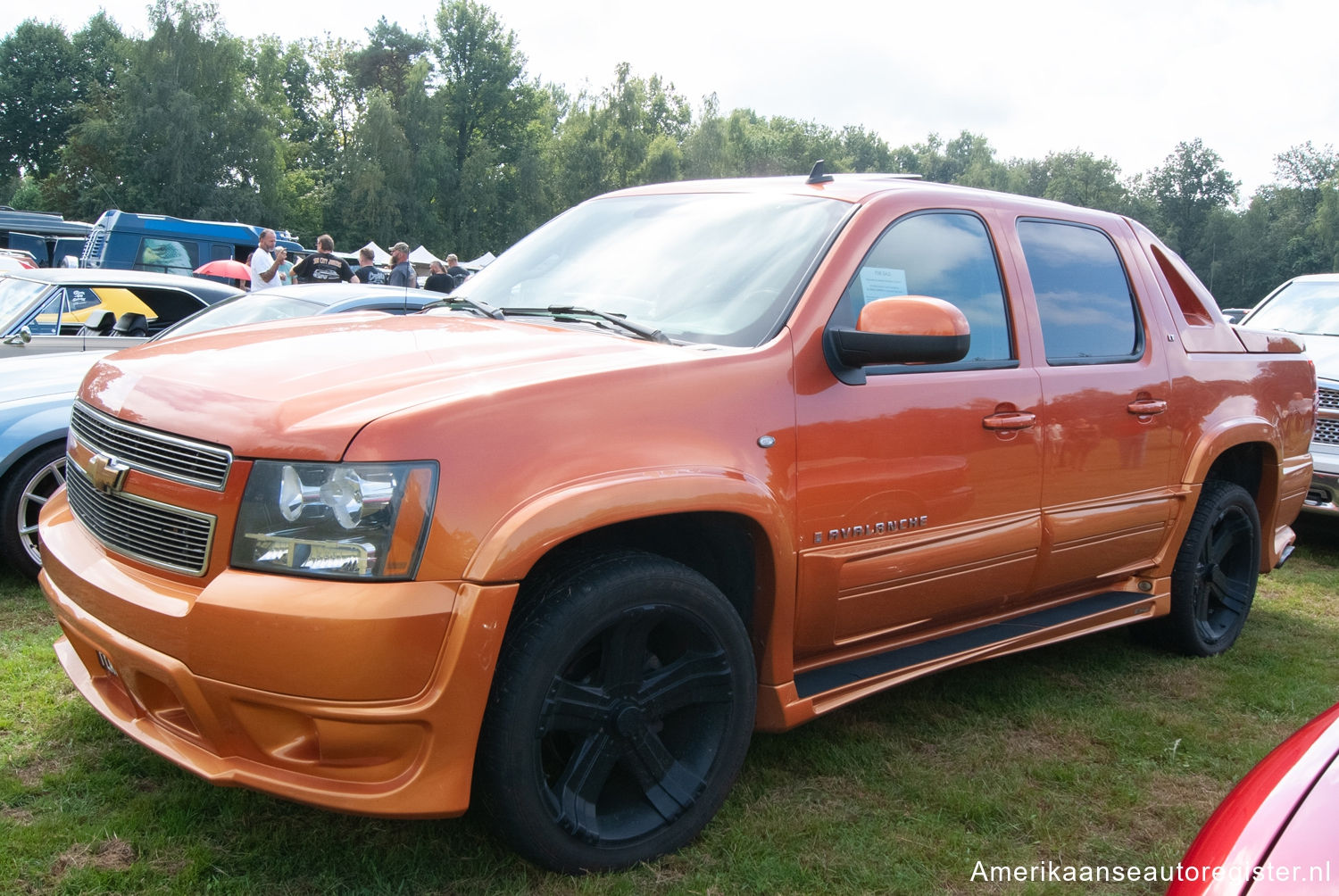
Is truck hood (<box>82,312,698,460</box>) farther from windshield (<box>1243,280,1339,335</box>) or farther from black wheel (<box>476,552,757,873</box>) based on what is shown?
windshield (<box>1243,280,1339,335</box>)

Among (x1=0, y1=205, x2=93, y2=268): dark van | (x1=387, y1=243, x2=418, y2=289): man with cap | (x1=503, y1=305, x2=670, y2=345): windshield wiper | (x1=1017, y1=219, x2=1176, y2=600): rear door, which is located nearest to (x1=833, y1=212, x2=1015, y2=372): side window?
(x1=1017, y1=219, x2=1176, y2=600): rear door

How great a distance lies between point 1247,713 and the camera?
389cm

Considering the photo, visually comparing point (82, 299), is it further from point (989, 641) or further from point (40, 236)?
point (40, 236)

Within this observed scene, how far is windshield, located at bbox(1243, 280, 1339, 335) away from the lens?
8023mm

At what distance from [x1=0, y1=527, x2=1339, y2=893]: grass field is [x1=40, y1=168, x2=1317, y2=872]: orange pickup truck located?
283 mm

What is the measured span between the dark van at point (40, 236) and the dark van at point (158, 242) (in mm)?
8709

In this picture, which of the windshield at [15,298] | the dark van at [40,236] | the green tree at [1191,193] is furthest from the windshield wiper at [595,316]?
the green tree at [1191,193]

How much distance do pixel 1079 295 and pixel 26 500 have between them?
176 inches

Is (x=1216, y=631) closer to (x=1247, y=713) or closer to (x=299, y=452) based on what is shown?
(x=1247, y=713)

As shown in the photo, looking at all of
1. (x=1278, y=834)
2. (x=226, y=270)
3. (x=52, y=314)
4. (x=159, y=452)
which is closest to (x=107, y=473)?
(x=159, y=452)

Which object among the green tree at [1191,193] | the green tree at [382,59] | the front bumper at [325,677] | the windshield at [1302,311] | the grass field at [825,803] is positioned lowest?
the grass field at [825,803]

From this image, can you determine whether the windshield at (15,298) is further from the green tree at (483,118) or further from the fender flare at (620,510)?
the green tree at (483,118)

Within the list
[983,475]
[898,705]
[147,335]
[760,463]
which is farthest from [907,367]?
[147,335]

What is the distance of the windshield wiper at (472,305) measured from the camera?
3.23m
